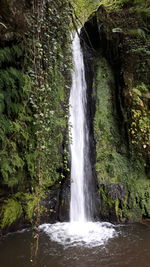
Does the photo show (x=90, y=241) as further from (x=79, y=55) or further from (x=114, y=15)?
(x=114, y=15)

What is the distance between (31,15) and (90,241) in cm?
499

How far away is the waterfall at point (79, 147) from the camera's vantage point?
17.9 feet

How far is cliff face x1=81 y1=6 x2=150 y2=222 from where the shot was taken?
576 centimetres

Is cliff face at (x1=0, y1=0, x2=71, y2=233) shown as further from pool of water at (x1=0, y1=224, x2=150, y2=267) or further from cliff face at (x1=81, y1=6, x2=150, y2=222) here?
cliff face at (x1=81, y1=6, x2=150, y2=222)

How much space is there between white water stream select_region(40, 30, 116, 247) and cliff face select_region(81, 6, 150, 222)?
1.06 feet

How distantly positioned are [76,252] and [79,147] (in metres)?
3.12

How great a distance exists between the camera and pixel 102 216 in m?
5.52

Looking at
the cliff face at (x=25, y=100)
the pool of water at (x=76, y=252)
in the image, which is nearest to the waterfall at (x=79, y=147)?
the cliff face at (x=25, y=100)

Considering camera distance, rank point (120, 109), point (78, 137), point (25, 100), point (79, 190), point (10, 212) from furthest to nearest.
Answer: point (120, 109) → point (78, 137) → point (79, 190) → point (25, 100) → point (10, 212)

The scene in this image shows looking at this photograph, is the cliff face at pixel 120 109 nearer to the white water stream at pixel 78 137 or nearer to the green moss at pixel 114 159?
the green moss at pixel 114 159

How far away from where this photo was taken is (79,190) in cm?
569

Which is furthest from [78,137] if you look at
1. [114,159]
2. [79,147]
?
[114,159]

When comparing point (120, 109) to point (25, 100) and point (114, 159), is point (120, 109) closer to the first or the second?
point (114, 159)

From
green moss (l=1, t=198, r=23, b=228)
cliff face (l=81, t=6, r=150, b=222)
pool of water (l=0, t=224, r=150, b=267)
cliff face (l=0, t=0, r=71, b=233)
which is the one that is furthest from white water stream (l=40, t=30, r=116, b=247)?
green moss (l=1, t=198, r=23, b=228)
